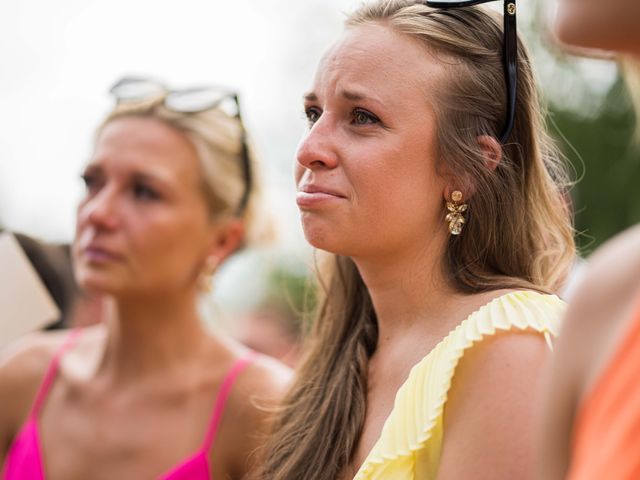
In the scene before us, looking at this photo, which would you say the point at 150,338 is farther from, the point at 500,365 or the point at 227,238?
the point at 500,365

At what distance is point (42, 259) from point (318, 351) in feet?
7.94

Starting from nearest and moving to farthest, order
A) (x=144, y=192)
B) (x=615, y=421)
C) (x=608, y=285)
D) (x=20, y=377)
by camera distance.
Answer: (x=615, y=421) → (x=608, y=285) → (x=144, y=192) → (x=20, y=377)

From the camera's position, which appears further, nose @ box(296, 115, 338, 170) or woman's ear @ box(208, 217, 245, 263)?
woman's ear @ box(208, 217, 245, 263)

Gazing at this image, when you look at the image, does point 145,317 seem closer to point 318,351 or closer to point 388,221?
point 318,351

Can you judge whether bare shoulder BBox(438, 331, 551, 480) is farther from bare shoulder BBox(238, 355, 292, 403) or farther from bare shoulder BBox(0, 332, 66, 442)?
bare shoulder BBox(0, 332, 66, 442)

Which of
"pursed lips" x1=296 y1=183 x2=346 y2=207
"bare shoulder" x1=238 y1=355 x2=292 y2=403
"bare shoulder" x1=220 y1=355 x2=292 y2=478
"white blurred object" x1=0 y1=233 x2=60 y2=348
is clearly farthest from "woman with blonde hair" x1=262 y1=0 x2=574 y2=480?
"white blurred object" x1=0 y1=233 x2=60 y2=348

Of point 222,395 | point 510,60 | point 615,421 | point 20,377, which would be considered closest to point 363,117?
point 510,60

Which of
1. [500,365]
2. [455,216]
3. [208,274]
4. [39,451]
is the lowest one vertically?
[39,451]

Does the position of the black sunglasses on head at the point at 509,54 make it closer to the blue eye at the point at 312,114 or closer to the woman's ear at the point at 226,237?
the blue eye at the point at 312,114

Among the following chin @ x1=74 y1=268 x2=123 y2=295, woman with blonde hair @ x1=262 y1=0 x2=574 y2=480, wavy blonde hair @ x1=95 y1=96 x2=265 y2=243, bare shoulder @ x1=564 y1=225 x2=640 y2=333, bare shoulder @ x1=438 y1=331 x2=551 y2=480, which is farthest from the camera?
wavy blonde hair @ x1=95 y1=96 x2=265 y2=243

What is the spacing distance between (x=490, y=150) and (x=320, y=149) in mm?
413

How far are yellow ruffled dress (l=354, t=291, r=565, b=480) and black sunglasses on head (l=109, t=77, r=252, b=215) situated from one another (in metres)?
1.84

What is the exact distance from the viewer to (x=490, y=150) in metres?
2.28

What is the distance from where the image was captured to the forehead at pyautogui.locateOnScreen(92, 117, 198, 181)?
3484mm
